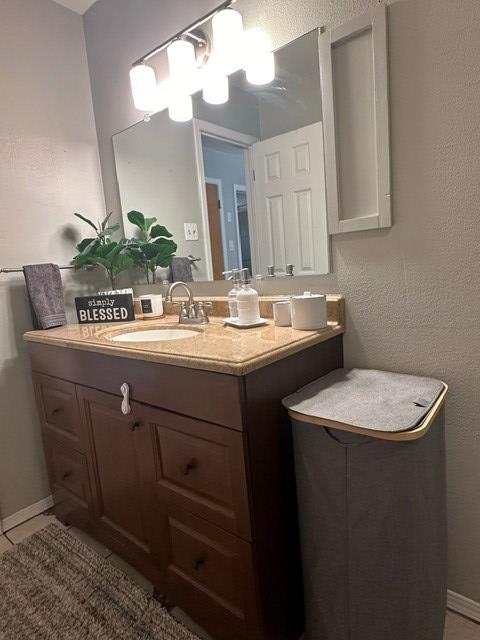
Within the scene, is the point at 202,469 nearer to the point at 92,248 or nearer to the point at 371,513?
the point at 371,513

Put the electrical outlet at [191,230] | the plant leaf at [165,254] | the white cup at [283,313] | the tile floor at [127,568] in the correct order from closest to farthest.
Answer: the tile floor at [127,568], the white cup at [283,313], the electrical outlet at [191,230], the plant leaf at [165,254]

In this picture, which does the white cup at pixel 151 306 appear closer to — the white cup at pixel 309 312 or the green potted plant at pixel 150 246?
the green potted plant at pixel 150 246

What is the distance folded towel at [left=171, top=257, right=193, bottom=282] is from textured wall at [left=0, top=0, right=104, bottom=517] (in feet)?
1.73

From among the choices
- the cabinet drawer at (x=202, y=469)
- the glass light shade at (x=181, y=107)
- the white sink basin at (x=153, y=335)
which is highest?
the glass light shade at (x=181, y=107)

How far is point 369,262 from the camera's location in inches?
43.8

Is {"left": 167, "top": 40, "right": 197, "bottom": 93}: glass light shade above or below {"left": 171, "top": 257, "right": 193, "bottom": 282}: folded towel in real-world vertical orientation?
above

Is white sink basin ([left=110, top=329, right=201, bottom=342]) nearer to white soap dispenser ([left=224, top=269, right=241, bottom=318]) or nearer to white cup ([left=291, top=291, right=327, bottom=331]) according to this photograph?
white soap dispenser ([left=224, top=269, right=241, bottom=318])

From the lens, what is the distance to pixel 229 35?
48.8 inches

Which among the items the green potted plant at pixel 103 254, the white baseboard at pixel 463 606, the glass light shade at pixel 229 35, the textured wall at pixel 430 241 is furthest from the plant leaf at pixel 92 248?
the white baseboard at pixel 463 606

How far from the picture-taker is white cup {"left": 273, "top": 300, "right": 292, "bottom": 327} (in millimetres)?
1173

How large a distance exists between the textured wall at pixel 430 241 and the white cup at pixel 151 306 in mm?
726

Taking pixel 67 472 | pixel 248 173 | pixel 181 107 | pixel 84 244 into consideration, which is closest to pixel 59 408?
pixel 67 472

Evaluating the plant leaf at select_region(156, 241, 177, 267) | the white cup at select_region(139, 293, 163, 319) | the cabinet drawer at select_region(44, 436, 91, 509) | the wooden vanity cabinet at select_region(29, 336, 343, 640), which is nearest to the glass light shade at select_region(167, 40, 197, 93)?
the plant leaf at select_region(156, 241, 177, 267)

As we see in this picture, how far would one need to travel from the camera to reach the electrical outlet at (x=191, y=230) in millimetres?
1582
